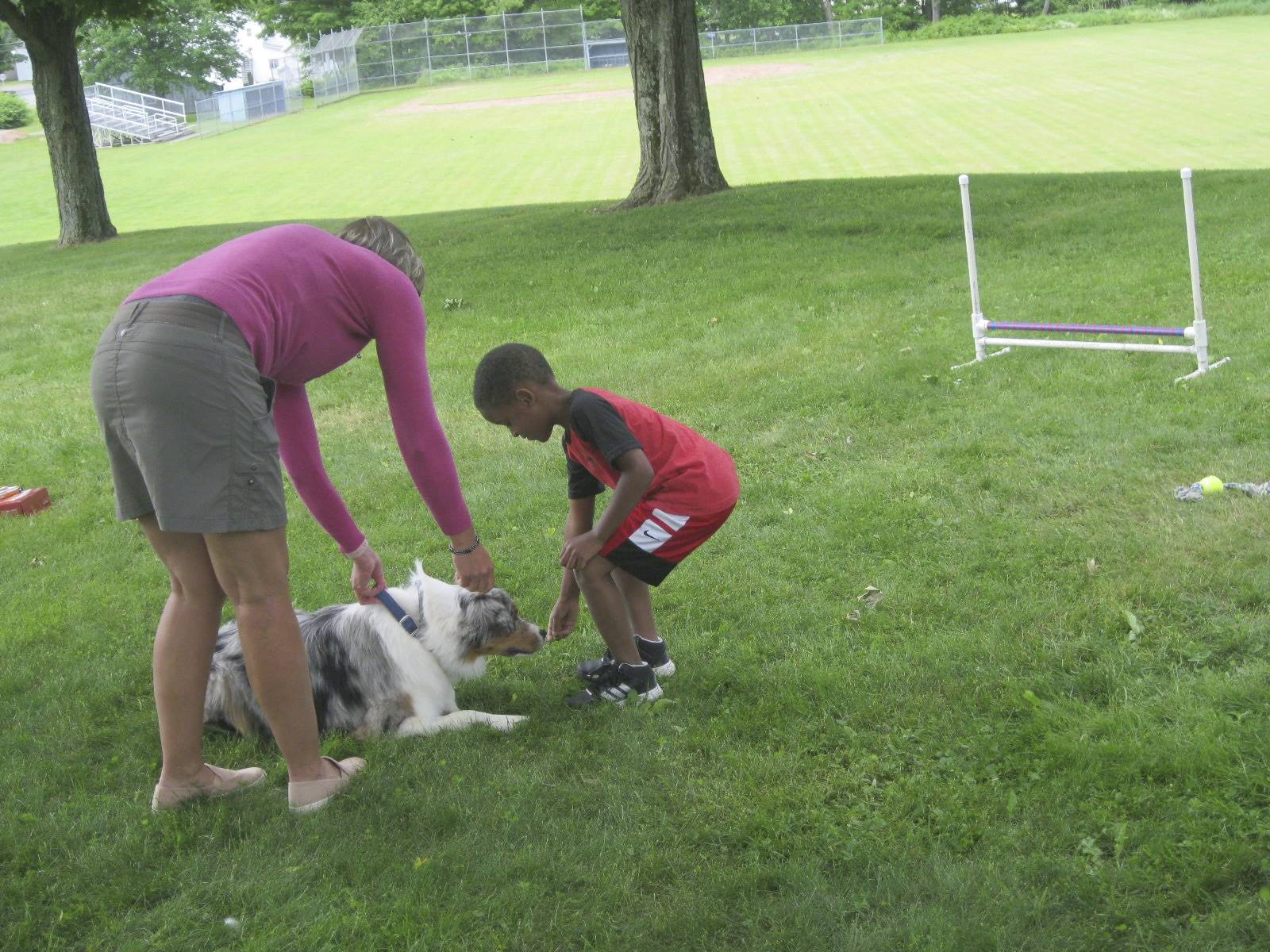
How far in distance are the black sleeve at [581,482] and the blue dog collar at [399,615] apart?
28.8 inches

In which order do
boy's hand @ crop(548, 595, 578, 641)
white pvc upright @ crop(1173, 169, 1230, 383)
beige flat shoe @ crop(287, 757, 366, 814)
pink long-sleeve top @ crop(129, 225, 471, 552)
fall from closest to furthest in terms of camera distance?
pink long-sleeve top @ crop(129, 225, 471, 552) < beige flat shoe @ crop(287, 757, 366, 814) < boy's hand @ crop(548, 595, 578, 641) < white pvc upright @ crop(1173, 169, 1230, 383)

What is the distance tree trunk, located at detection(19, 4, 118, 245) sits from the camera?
63.2 feet

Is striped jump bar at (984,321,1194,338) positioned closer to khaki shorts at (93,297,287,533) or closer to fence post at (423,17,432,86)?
khaki shorts at (93,297,287,533)

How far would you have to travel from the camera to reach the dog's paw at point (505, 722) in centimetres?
421

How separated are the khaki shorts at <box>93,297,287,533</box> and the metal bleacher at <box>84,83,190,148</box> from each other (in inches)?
2135

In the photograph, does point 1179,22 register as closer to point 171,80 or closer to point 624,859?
point 171,80

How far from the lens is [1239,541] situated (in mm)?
5012

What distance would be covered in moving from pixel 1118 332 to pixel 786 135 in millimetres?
26871

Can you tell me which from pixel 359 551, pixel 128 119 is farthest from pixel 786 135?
pixel 128 119

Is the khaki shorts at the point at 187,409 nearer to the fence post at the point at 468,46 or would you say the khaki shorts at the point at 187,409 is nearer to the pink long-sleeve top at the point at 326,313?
the pink long-sleeve top at the point at 326,313

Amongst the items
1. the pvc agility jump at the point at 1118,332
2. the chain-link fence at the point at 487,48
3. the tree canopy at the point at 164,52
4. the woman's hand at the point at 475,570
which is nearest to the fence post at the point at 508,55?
the chain-link fence at the point at 487,48

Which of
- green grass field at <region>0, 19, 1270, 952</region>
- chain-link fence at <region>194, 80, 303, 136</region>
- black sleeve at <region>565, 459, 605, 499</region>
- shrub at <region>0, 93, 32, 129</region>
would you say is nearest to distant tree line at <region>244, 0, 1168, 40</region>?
chain-link fence at <region>194, 80, 303, 136</region>

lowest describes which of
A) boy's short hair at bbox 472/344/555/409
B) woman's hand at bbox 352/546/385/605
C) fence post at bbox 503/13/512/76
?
woman's hand at bbox 352/546/385/605

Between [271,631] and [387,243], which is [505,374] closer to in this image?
[387,243]
